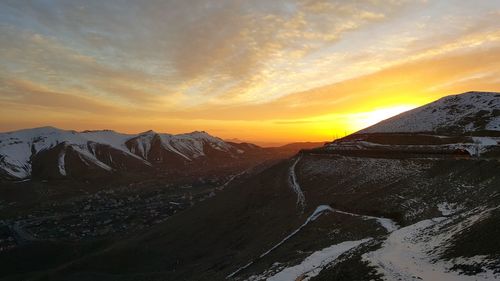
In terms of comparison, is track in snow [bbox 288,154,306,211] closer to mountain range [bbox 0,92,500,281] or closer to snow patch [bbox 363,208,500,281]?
mountain range [bbox 0,92,500,281]

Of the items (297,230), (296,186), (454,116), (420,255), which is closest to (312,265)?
(420,255)

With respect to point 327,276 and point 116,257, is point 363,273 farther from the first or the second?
point 116,257

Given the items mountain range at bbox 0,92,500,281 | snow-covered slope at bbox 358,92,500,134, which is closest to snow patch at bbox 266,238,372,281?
mountain range at bbox 0,92,500,281

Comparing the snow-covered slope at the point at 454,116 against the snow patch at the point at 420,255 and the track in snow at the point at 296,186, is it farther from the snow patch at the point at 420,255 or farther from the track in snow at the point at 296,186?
the snow patch at the point at 420,255

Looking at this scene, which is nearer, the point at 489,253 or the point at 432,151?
the point at 489,253

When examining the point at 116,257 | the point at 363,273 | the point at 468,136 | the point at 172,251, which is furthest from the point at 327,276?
the point at 468,136

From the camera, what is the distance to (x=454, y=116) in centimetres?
10925

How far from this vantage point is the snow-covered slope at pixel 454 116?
319 ft

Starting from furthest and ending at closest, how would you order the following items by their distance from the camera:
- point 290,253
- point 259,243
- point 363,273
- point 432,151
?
point 432,151
point 259,243
point 290,253
point 363,273

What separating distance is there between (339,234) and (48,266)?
9347 cm

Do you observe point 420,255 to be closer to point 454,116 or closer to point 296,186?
point 296,186

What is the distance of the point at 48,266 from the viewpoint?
106 meters

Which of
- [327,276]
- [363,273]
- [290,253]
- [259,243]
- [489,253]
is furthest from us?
[259,243]

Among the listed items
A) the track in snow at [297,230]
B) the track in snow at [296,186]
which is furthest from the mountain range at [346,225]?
the track in snow at [296,186]
